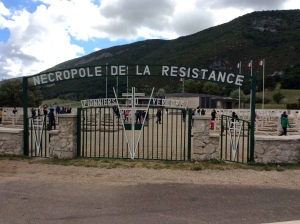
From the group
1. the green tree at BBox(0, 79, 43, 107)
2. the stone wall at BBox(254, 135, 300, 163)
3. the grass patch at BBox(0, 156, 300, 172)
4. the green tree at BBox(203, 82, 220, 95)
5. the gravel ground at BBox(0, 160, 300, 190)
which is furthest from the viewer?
the green tree at BBox(203, 82, 220, 95)

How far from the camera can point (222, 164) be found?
7.84 m

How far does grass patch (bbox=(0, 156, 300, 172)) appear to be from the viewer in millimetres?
7500

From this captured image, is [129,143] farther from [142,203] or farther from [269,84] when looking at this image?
[269,84]

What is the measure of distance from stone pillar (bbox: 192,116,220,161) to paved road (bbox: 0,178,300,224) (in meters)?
2.15

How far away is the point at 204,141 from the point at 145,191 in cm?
300

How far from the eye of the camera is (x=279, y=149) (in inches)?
307

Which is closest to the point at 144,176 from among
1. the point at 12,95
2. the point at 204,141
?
the point at 204,141

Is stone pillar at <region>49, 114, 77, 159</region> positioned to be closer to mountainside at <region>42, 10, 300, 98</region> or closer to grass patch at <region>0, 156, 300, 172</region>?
grass patch at <region>0, 156, 300, 172</region>

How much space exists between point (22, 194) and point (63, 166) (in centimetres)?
227

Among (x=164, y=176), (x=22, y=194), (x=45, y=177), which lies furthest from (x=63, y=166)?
(x=164, y=176)

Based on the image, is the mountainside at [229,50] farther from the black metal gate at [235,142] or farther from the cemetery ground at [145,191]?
the cemetery ground at [145,191]

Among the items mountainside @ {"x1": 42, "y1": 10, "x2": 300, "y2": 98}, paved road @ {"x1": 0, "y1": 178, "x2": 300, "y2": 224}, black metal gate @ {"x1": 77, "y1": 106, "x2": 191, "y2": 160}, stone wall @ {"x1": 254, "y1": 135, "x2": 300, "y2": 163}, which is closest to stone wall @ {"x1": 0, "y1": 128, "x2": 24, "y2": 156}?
black metal gate @ {"x1": 77, "y1": 106, "x2": 191, "y2": 160}

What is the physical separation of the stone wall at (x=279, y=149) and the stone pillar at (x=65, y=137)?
523 cm

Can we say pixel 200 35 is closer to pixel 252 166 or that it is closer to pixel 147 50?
pixel 147 50
